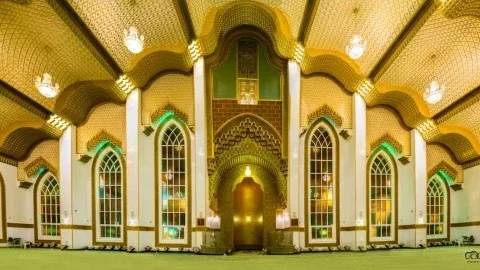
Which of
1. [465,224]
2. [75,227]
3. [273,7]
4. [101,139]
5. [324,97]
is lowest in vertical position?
[465,224]

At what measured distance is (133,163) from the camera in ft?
50.1

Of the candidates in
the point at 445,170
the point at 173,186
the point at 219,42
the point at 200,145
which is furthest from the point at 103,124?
the point at 445,170

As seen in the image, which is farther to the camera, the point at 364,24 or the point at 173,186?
the point at 173,186

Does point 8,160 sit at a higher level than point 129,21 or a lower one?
lower

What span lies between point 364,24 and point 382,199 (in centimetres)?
705

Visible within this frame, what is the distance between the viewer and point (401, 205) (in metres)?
16.4

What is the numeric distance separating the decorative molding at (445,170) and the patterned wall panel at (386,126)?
72.8 inches

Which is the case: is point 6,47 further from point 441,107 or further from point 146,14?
point 441,107

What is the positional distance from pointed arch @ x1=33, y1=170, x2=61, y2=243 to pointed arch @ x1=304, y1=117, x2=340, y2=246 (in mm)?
9645

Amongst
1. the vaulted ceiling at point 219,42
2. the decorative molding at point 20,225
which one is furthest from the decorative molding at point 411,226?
the decorative molding at point 20,225

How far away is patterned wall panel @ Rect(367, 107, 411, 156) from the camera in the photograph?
643 inches

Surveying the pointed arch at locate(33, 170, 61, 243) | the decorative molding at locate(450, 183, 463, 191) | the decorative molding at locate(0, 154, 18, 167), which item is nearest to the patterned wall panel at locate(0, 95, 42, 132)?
the decorative molding at locate(0, 154, 18, 167)

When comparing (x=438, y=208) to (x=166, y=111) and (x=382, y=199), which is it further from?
(x=166, y=111)

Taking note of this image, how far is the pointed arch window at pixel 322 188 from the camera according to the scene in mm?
15797
